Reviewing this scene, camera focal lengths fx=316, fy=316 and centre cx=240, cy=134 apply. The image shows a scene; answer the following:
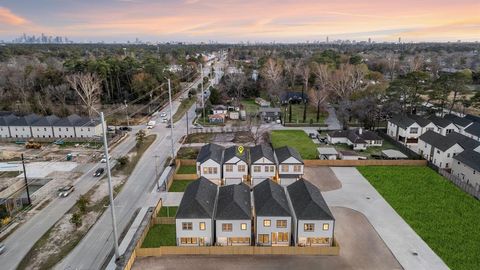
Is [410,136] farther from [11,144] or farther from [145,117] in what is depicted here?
[11,144]

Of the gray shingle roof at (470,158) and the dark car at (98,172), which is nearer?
the gray shingle roof at (470,158)

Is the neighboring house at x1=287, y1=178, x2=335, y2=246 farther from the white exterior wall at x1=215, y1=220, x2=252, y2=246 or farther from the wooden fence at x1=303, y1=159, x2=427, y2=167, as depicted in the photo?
the wooden fence at x1=303, y1=159, x2=427, y2=167

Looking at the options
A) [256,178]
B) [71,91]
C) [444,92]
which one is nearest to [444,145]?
[444,92]

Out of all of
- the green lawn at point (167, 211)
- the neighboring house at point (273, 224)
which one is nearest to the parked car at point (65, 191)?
the green lawn at point (167, 211)

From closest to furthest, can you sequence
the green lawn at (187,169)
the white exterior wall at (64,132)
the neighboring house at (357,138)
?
the green lawn at (187,169), the neighboring house at (357,138), the white exterior wall at (64,132)

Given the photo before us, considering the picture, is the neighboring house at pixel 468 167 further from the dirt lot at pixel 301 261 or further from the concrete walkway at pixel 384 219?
the dirt lot at pixel 301 261

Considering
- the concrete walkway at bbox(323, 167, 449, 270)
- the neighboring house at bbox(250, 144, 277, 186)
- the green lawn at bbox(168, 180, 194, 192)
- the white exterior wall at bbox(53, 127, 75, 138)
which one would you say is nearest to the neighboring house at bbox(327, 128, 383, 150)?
the concrete walkway at bbox(323, 167, 449, 270)
